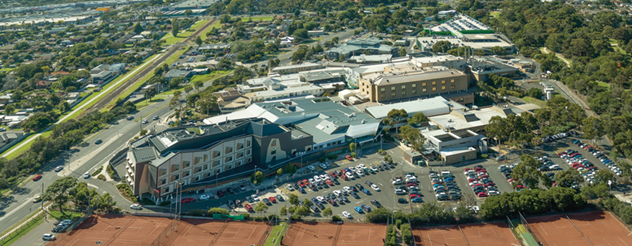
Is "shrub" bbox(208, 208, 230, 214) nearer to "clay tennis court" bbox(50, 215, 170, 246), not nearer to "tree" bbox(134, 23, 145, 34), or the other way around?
"clay tennis court" bbox(50, 215, 170, 246)

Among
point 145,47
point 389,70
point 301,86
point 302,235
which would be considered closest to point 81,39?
point 145,47

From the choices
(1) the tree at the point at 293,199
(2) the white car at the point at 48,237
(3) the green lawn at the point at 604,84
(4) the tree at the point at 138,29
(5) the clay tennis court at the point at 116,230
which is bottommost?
(3) the green lawn at the point at 604,84

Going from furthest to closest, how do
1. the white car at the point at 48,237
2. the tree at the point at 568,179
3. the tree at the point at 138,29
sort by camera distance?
the tree at the point at 138,29 < the tree at the point at 568,179 < the white car at the point at 48,237

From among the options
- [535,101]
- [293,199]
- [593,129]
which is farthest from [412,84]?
[293,199]

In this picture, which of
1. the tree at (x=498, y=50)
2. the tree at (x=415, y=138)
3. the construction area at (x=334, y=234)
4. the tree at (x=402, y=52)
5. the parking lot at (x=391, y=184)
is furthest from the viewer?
the tree at (x=402, y=52)

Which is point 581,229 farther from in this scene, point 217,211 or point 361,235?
point 217,211

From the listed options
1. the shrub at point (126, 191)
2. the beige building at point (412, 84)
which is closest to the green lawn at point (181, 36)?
the beige building at point (412, 84)

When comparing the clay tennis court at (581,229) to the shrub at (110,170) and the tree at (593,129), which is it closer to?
the tree at (593,129)

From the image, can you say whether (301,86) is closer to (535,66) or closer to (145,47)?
(535,66)
